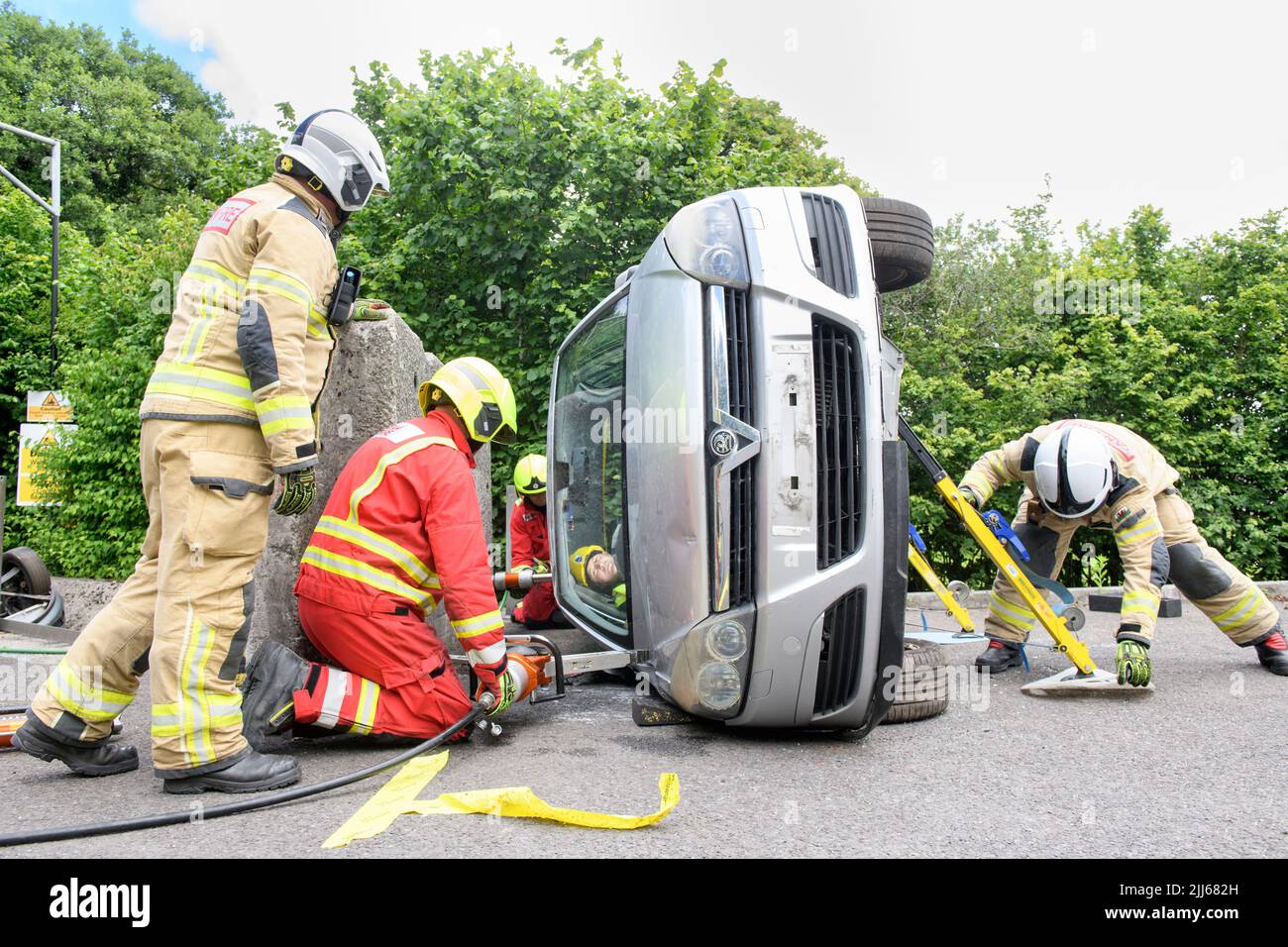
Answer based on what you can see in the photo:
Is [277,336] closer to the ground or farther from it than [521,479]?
farther from it

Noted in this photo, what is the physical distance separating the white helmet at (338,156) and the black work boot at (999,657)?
3973mm

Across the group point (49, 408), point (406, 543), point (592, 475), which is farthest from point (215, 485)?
point (49, 408)

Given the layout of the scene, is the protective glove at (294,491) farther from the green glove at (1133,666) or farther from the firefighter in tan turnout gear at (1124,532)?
the green glove at (1133,666)

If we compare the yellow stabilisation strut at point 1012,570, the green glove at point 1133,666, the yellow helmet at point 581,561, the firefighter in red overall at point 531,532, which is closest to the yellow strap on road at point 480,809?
the yellow helmet at point 581,561

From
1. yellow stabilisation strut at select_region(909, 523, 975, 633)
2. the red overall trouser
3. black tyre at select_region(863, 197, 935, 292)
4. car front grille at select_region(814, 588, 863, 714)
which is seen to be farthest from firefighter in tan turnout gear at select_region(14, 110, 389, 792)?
yellow stabilisation strut at select_region(909, 523, 975, 633)

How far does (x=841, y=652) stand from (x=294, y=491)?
188 cm

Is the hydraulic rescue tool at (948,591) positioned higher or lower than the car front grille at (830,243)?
lower

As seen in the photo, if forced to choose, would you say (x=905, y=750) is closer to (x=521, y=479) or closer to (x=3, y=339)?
(x=521, y=479)

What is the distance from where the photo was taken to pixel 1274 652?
16.9ft

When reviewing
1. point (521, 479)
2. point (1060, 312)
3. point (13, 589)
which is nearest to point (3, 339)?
point (13, 589)

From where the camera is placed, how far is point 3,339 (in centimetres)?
1343

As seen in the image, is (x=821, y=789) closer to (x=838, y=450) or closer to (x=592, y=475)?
(x=838, y=450)

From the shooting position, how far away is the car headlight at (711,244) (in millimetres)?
3420

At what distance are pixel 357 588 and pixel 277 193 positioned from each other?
4.50 ft
